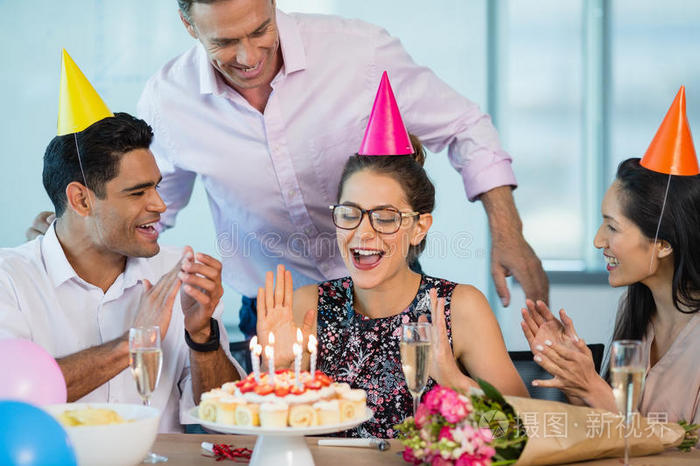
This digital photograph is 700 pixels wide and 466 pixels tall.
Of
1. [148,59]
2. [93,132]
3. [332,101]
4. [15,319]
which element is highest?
[148,59]

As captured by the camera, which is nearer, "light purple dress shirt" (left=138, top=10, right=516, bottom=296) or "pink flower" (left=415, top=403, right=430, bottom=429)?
"pink flower" (left=415, top=403, right=430, bottom=429)

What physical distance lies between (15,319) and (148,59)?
283 centimetres

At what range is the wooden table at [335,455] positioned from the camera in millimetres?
1511

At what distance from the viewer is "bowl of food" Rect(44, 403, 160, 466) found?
129cm

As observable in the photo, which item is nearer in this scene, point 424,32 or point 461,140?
point 461,140

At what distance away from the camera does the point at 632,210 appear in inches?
82.1

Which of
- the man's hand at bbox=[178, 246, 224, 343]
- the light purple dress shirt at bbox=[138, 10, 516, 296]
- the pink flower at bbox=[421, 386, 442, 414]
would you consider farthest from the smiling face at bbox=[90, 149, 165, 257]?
the pink flower at bbox=[421, 386, 442, 414]

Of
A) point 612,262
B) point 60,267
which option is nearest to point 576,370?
point 612,262

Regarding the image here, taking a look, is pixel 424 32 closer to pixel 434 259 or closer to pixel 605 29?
pixel 605 29

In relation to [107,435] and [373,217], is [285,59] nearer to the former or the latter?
[373,217]

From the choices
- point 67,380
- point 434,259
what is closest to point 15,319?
point 67,380

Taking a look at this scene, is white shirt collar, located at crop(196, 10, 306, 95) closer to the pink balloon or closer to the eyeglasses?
the eyeglasses

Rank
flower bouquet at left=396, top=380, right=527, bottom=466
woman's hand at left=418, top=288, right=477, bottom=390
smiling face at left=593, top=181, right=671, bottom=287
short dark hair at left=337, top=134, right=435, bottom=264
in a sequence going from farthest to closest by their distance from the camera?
short dark hair at left=337, top=134, right=435, bottom=264 → smiling face at left=593, top=181, right=671, bottom=287 → woman's hand at left=418, top=288, right=477, bottom=390 → flower bouquet at left=396, top=380, right=527, bottom=466

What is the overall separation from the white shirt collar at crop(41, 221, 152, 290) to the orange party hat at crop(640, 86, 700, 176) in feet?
4.58
